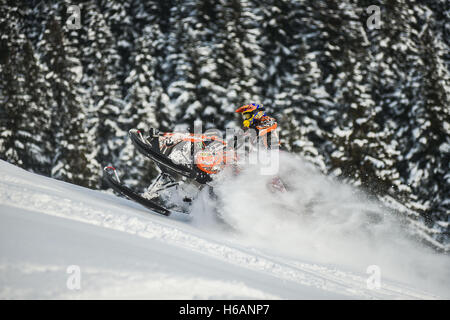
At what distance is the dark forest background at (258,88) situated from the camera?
1702 cm

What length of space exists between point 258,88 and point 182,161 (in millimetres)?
14546

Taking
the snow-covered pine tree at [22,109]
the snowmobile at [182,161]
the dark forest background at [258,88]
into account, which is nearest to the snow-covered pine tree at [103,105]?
the dark forest background at [258,88]

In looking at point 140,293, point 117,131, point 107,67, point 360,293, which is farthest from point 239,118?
point 140,293

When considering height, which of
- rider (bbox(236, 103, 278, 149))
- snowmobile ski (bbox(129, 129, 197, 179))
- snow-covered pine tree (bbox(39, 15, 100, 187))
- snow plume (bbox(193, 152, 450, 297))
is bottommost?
snow-covered pine tree (bbox(39, 15, 100, 187))

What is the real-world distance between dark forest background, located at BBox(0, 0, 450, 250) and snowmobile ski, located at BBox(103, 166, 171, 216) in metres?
10.5

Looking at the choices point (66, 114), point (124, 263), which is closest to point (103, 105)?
point (66, 114)

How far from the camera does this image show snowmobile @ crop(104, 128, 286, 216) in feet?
22.6

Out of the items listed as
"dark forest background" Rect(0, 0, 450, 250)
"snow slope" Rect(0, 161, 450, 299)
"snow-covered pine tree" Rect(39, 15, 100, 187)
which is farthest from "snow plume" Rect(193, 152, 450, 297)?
"snow-covered pine tree" Rect(39, 15, 100, 187)

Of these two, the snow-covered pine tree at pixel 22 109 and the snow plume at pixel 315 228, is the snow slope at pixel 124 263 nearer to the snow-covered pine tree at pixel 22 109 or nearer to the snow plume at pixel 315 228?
the snow plume at pixel 315 228

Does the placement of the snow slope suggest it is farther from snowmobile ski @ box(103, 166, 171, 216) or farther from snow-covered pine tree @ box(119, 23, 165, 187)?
snow-covered pine tree @ box(119, 23, 165, 187)

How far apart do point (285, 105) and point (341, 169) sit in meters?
4.93

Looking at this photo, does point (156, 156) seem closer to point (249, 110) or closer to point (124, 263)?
point (249, 110)

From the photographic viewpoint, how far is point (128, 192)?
6559 millimetres

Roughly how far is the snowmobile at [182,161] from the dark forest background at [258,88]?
31.6 feet
